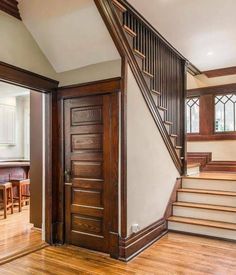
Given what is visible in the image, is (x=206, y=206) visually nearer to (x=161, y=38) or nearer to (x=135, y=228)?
(x=135, y=228)

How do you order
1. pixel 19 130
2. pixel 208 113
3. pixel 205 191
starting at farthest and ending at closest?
pixel 19 130, pixel 208 113, pixel 205 191

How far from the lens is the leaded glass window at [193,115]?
21.7ft

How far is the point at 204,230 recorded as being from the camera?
12.5ft

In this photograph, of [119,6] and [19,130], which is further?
[19,130]

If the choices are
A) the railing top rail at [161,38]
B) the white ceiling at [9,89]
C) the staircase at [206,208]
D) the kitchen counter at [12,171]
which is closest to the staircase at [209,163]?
the staircase at [206,208]

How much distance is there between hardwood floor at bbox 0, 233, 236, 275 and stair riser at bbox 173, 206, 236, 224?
0.46 m

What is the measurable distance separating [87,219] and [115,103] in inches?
58.1

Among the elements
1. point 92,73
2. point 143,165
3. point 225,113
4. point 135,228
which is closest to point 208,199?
point 143,165

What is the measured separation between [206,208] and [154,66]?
7.40 ft

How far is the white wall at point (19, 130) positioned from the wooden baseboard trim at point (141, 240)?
16.6 feet

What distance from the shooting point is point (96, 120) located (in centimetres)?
329

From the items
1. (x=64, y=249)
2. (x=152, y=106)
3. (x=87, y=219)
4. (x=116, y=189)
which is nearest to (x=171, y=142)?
(x=152, y=106)

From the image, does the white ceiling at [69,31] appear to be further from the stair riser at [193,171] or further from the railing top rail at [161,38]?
the stair riser at [193,171]

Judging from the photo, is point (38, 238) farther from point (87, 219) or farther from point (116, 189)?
point (116, 189)
